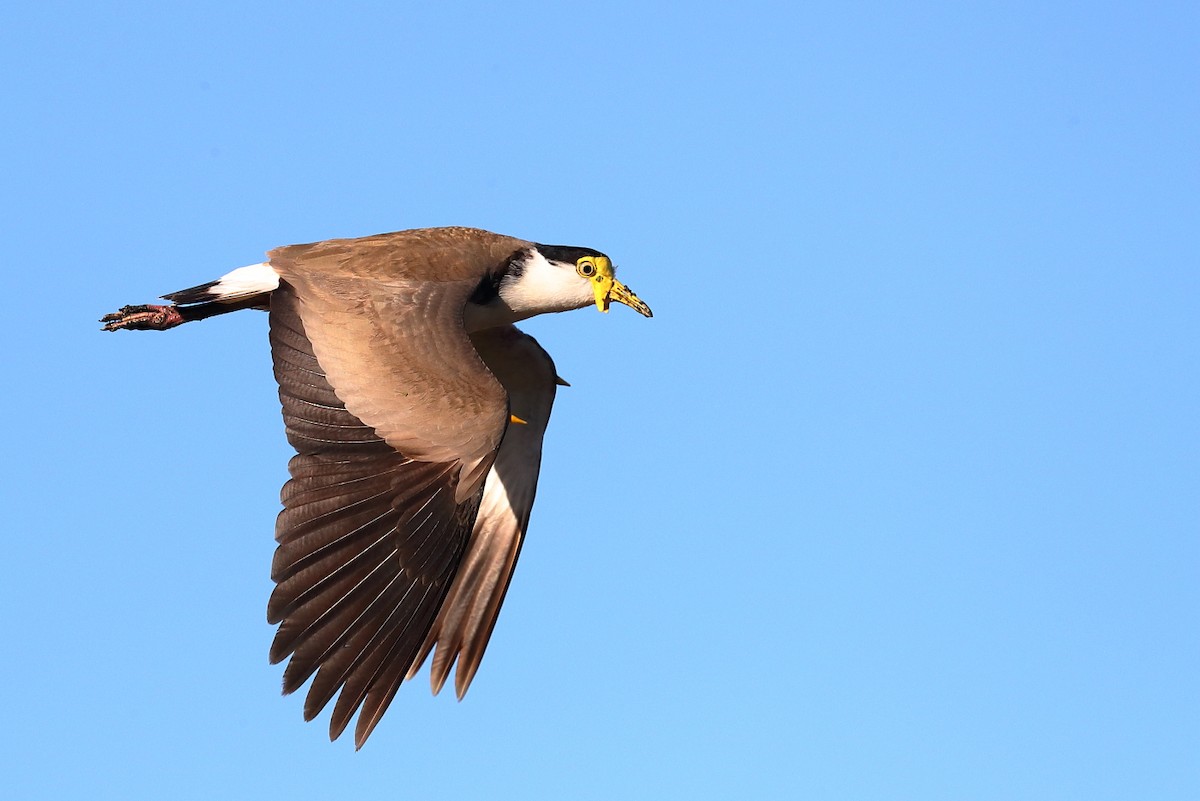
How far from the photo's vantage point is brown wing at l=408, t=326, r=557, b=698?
1172 cm

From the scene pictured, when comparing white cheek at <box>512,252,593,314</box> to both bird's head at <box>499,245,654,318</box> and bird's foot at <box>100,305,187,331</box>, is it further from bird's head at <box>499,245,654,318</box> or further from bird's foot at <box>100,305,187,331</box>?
bird's foot at <box>100,305,187,331</box>

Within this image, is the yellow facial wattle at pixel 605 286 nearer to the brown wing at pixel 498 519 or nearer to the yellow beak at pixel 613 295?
the yellow beak at pixel 613 295

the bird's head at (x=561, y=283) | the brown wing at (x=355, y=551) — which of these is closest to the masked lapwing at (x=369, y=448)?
the brown wing at (x=355, y=551)

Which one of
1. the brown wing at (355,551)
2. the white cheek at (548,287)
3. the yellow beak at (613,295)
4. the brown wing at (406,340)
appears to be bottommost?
the brown wing at (355,551)

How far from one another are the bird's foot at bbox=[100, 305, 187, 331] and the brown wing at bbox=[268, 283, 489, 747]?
6.17ft

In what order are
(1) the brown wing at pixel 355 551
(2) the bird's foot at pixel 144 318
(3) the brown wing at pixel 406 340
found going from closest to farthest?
(1) the brown wing at pixel 355 551, (3) the brown wing at pixel 406 340, (2) the bird's foot at pixel 144 318

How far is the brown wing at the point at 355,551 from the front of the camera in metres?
9.62

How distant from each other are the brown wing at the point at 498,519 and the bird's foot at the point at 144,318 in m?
2.36

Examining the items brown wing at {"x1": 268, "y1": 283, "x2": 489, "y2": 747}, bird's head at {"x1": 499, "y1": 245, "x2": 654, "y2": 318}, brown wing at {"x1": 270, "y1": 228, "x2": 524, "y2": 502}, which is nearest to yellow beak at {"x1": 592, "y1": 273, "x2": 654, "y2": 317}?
bird's head at {"x1": 499, "y1": 245, "x2": 654, "y2": 318}

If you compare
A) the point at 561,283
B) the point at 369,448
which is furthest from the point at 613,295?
the point at 369,448

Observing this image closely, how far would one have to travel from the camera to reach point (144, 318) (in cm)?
1176

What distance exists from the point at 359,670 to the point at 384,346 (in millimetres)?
2051

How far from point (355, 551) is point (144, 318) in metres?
2.99

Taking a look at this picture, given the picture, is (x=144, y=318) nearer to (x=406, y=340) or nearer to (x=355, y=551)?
(x=406, y=340)
